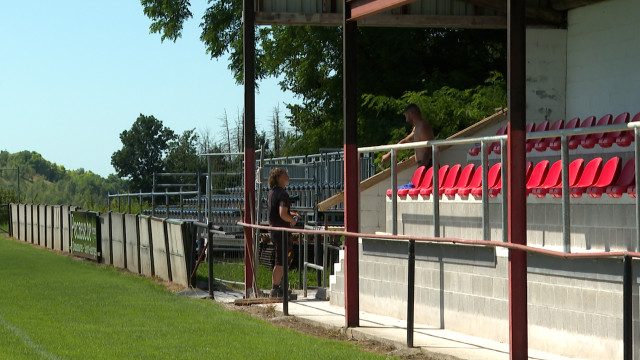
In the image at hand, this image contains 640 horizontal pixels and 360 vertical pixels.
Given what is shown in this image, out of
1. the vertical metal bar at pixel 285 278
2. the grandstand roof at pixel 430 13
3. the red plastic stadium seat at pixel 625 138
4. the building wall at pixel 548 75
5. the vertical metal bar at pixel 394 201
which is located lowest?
the vertical metal bar at pixel 285 278

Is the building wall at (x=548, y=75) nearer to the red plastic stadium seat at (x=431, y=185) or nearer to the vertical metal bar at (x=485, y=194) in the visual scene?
the red plastic stadium seat at (x=431, y=185)

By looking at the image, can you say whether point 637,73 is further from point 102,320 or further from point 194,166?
point 194,166

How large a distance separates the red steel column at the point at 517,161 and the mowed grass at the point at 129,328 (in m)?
1.63

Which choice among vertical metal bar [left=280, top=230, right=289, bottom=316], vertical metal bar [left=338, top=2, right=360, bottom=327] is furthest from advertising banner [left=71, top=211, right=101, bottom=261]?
vertical metal bar [left=338, top=2, right=360, bottom=327]

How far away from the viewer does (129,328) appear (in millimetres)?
13516

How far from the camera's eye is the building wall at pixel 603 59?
16297 millimetres

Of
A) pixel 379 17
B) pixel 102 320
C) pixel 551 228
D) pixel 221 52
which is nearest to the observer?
pixel 551 228

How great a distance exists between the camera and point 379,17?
17391mm

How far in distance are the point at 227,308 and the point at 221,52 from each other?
3003 cm

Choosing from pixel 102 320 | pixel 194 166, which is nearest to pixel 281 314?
pixel 102 320

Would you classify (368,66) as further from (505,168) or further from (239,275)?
(505,168)

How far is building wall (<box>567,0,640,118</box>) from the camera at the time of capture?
16297 mm

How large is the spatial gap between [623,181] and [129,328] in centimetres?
630

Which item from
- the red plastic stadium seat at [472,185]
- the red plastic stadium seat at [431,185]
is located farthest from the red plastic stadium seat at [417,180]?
the red plastic stadium seat at [472,185]
